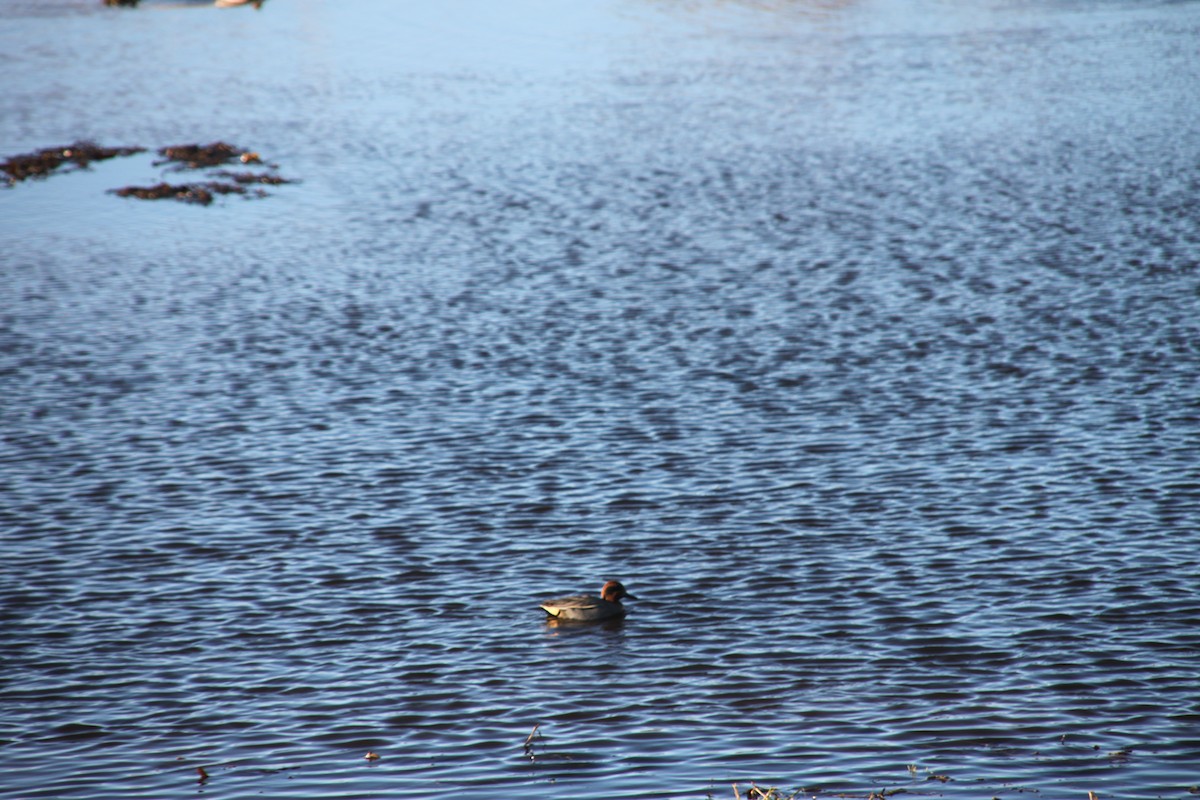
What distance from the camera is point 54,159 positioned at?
5928cm

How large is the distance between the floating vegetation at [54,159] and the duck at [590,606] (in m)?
44.7

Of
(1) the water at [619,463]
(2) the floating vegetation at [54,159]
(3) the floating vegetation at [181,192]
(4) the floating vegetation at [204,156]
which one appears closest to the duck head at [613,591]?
(1) the water at [619,463]

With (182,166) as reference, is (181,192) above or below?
below

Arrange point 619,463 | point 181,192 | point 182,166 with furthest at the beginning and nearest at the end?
point 182,166, point 181,192, point 619,463

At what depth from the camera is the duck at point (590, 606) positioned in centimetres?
1970

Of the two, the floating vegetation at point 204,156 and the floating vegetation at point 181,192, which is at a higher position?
the floating vegetation at point 204,156

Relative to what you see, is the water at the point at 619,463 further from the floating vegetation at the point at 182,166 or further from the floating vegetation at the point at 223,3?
the floating vegetation at the point at 223,3

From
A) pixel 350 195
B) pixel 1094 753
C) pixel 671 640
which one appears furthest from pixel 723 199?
pixel 1094 753

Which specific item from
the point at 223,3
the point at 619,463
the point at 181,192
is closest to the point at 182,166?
the point at 181,192

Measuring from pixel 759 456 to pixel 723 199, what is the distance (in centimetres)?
2679

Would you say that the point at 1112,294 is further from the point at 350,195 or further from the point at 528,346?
the point at 350,195

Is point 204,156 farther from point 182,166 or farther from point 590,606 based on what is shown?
point 590,606

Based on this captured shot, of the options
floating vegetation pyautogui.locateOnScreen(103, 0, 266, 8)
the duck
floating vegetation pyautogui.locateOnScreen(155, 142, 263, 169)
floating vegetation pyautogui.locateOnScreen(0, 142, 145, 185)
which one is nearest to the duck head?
the duck

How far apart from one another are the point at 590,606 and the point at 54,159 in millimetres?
47263
